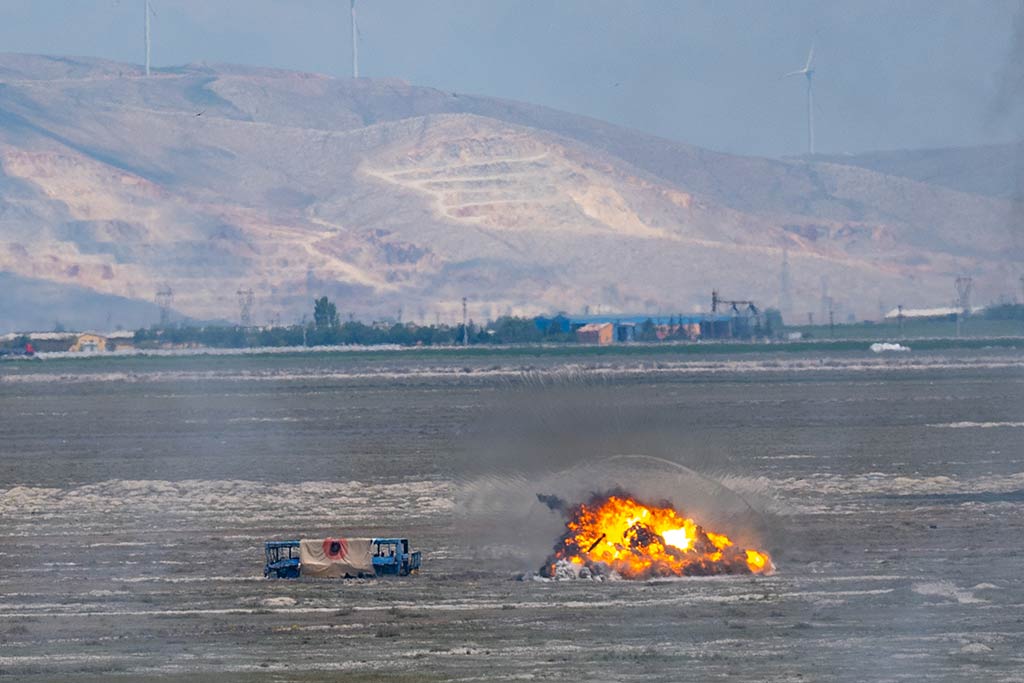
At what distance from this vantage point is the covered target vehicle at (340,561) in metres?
40.1

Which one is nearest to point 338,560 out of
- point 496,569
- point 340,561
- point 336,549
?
point 340,561

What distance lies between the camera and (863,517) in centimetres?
4906

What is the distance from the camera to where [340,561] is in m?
40.3

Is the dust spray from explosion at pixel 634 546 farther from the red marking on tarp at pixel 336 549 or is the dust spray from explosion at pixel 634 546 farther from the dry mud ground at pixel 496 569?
the red marking on tarp at pixel 336 549

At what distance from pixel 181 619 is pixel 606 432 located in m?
10.5

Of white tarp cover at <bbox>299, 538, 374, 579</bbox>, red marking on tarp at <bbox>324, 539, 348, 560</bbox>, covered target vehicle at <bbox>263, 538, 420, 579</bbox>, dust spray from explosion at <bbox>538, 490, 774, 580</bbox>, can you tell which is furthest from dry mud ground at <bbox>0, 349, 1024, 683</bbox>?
red marking on tarp at <bbox>324, 539, 348, 560</bbox>

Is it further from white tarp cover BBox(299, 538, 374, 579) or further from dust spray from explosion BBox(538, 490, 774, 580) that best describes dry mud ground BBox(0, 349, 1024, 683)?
white tarp cover BBox(299, 538, 374, 579)

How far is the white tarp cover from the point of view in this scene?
40.2 metres

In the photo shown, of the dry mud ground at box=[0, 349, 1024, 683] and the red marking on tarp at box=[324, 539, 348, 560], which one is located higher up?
the red marking on tarp at box=[324, 539, 348, 560]

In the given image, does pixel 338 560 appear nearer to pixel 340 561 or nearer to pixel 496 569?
pixel 340 561

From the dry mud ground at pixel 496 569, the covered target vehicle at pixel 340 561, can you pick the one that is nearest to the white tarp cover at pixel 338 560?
the covered target vehicle at pixel 340 561

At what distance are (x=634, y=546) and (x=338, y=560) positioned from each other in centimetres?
632

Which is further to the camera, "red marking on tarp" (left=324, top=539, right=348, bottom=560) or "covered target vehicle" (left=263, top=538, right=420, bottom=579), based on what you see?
"red marking on tarp" (left=324, top=539, right=348, bottom=560)

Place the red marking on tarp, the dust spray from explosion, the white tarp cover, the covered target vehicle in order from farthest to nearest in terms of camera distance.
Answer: the red marking on tarp < the white tarp cover < the covered target vehicle < the dust spray from explosion
